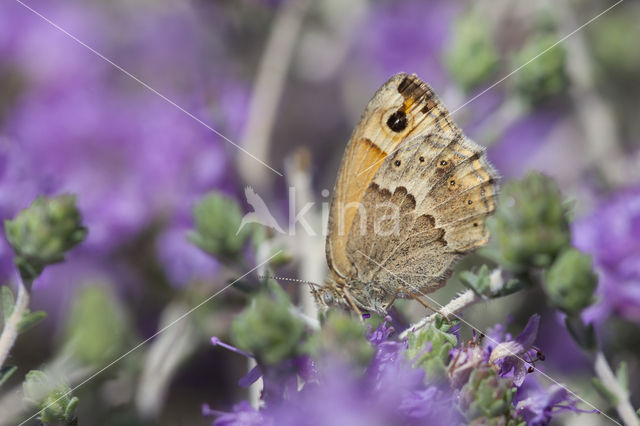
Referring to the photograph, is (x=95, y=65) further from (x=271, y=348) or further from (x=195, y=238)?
(x=271, y=348)

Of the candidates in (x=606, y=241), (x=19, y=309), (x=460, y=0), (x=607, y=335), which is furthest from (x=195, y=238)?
(x=460, y=0)

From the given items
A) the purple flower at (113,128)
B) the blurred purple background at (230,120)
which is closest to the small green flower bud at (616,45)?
the blurred purple background at (230,120)

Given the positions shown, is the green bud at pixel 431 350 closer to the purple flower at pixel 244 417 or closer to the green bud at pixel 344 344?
the green bud at pixel 344 344

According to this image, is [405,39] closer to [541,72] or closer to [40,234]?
[541,72]

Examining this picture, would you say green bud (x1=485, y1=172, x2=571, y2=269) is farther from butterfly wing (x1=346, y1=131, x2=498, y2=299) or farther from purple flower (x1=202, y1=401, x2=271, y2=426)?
purple flower (x1=202, y1=401, x2=271, y2=426)

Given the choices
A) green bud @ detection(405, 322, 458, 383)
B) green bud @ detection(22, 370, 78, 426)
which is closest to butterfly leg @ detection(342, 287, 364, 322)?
green bud @ detection(405, 322, 458, 383)

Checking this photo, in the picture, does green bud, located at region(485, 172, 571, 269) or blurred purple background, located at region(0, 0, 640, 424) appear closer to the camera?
green bud, located at region(485, 172, 571, 269)

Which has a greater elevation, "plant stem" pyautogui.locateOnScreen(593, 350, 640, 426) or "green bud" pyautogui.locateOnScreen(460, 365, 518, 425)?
"plant stem" pyautogui.locateOnScreen(593, 350, 640, 426)
